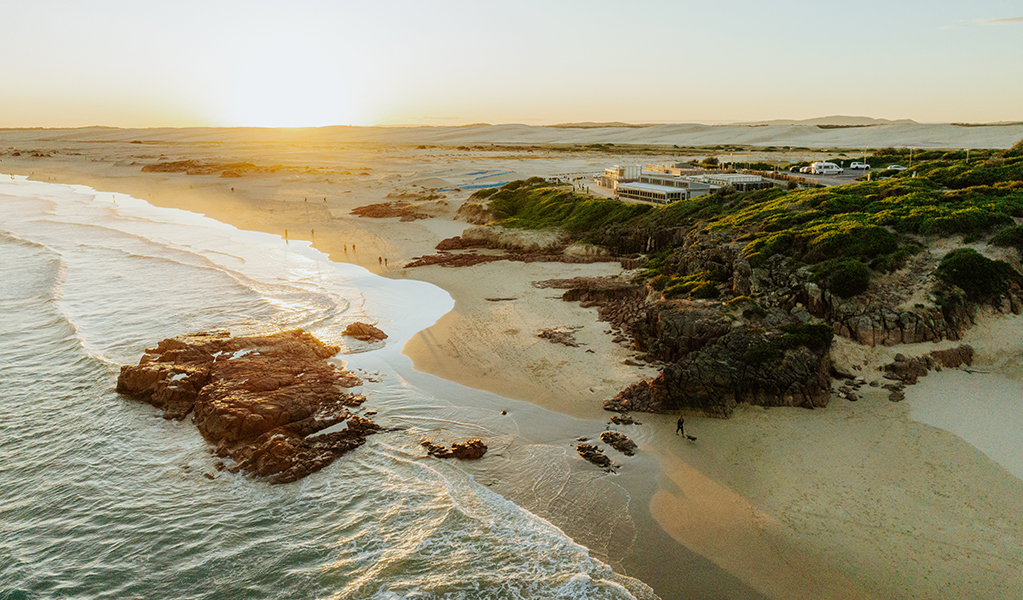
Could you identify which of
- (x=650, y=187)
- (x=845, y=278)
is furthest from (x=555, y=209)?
(x=845, y=278)

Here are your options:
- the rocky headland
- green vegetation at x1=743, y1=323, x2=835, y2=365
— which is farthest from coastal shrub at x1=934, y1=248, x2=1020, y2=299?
green vegetation at x1=743, y1=323, x2=835, y2=365

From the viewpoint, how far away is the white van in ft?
149

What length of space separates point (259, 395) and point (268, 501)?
4.31 m

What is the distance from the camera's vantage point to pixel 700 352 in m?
18.5

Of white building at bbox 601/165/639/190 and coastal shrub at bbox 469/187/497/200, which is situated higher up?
white building at bbox 601/165/639/190

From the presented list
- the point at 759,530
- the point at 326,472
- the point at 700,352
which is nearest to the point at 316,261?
the point at 326,472

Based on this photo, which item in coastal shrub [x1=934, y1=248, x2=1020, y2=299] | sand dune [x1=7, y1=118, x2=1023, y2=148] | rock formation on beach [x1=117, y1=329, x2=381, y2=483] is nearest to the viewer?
rock formation on beach [x1=117, y1=329, x2=381, y2=483]

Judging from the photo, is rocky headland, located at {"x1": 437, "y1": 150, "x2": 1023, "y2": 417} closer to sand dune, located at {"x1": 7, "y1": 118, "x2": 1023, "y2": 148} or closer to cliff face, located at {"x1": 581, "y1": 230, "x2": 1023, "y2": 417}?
cliff face, located at {"x1": 581, "y1": 230, "x2": 1023, "y2": 417}

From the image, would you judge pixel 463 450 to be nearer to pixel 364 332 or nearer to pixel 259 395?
pixel 259 395

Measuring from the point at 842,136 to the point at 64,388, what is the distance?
140m

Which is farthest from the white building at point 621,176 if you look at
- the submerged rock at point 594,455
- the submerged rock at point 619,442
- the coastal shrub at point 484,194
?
the submerged rock at point 594,455

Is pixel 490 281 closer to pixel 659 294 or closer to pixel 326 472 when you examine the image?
pixel 659 294

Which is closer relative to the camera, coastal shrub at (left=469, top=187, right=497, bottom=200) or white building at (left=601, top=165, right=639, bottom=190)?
white building at (left=601, top=165, right=639, bottom=190)

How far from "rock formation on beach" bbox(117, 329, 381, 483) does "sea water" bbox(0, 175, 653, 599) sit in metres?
0.50
